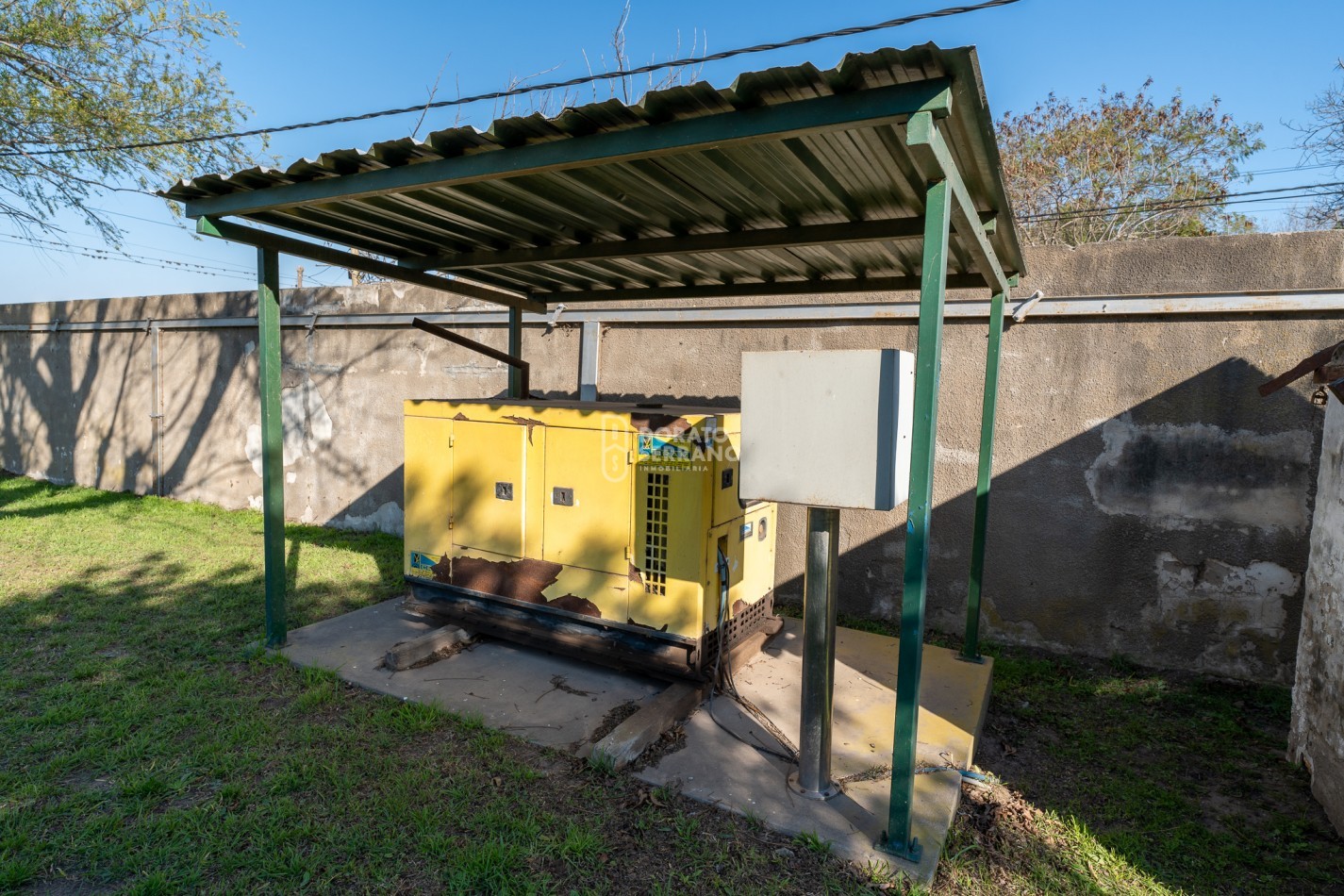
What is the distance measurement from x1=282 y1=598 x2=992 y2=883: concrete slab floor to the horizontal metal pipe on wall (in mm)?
2082

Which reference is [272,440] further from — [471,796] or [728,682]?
[728,682]

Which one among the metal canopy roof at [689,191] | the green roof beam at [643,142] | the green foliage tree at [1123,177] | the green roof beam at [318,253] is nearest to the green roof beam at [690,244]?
the metal canopy roof at [689,191]

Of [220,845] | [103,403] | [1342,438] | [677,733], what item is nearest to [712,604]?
[677,733]

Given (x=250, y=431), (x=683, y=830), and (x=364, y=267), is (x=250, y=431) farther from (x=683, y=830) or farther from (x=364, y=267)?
(x=683, y=830)

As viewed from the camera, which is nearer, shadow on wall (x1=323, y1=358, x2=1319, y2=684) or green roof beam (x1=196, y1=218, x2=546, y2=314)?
green roof beam (x1=196, y1=218, x2=546, y2=314)

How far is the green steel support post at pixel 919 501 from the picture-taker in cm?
216

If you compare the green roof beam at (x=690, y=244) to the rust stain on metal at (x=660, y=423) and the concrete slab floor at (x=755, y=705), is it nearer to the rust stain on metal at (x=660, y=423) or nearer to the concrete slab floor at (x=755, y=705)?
the rust stain on metal at (x=660, y=423)

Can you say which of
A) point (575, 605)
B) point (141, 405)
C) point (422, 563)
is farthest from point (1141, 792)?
point (141, 405)

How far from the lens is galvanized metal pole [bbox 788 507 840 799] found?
2510mm

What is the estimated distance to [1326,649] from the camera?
2787 millimetres

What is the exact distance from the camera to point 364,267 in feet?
13.2

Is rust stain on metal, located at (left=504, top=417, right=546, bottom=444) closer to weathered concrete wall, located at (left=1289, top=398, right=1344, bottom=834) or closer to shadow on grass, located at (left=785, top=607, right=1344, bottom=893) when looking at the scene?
shadow on grass, located at (left=785, top=607, right=1344, bottom=893)

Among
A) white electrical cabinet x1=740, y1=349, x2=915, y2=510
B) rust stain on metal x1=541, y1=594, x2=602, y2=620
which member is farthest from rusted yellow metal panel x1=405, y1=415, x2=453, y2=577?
white electrical cabinet x1=740, y1=349, x2=915, y2=510

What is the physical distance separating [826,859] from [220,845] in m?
1.99
